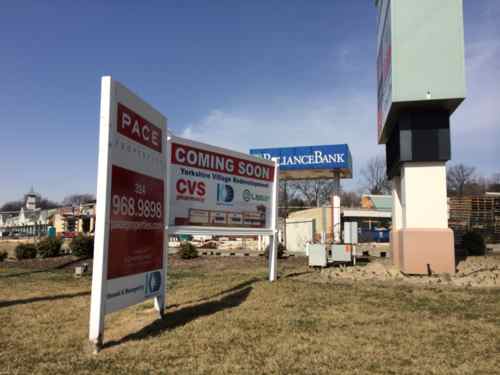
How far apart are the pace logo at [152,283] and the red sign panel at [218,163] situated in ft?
8.64

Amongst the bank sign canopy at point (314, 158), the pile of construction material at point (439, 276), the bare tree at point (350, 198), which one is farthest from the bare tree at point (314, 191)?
the pile of construction material at point (439, 276)

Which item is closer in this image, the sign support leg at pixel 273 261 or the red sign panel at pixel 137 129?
the red sign panel at pixel 137 129

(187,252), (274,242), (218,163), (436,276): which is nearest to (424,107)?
(436,276)

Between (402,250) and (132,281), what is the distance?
8.34 meters

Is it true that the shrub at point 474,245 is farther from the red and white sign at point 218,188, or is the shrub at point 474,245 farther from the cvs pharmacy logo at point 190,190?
the cvs pharmacy logo at point 190,190

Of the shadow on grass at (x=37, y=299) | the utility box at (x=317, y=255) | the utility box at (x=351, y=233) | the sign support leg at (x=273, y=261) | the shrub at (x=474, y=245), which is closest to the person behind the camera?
the shadow on grass at (x=37, y=299)

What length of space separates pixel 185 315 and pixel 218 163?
3761 millimetres

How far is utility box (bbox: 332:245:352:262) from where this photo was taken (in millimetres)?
14453

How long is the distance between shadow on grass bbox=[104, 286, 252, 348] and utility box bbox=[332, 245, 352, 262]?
231 inches

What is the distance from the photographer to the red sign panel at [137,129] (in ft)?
19.0

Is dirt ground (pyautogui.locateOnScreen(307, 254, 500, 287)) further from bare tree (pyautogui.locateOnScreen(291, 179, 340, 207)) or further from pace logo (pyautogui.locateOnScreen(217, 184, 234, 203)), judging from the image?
bare tree (pyautogui.locateOnScreen(291, 179, 340, 207))

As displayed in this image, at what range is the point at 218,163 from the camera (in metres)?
9.79

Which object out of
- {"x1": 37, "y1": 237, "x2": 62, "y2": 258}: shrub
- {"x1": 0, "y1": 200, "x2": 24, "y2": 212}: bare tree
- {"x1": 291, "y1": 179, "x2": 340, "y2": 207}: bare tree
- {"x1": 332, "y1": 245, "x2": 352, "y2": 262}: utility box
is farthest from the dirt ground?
{"x1": 0, "y1": 200, "x2": 24, "y2": 212}: bare tree

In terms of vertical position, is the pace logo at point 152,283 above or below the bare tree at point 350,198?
below
